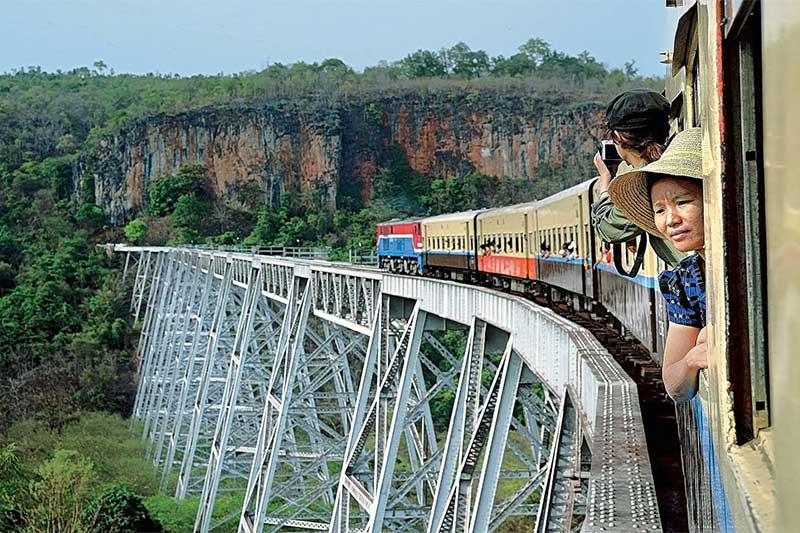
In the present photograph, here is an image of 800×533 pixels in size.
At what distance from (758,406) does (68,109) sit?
274 ft

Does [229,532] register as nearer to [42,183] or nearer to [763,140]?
[763,140]

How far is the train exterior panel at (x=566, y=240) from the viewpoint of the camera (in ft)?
36.9

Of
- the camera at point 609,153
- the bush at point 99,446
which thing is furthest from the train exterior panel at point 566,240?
the bush at point 99,446

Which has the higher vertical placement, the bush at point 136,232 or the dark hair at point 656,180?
the bush at point 136,232

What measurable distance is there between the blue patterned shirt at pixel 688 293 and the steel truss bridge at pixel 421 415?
2.12 ft

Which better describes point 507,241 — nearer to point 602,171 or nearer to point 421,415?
point 421,415

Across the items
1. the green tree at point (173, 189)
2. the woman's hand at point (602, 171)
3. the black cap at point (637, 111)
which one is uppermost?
the green tree at point (173, 189)

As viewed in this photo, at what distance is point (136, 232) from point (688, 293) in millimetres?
61765

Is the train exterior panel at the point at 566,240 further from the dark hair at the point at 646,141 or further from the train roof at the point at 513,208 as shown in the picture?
the dark hair at the point at 646,141

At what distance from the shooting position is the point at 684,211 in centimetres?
204

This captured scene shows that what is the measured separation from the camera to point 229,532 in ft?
78.1

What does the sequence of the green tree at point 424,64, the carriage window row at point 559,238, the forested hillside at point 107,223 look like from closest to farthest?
the carriage window row at point 559,238 → the forested hillside at point 107,223 → the green tree at point 424,64

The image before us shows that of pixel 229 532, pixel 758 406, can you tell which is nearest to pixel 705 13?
pixel 758 406

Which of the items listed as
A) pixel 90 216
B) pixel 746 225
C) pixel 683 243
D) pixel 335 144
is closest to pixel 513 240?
pixel 683 243
